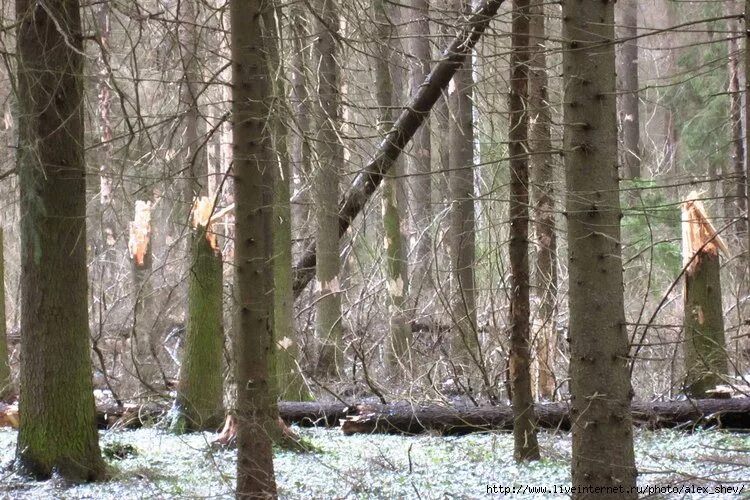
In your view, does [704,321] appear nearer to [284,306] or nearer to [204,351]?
[284,306]

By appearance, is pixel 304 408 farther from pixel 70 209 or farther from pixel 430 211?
pixel 430 211

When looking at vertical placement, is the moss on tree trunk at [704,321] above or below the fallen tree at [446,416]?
above

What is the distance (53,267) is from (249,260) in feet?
6.36

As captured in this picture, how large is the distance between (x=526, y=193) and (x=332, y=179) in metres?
4.65

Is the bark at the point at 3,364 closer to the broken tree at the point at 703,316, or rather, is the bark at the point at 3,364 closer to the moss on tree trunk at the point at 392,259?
the moss on tree trunk at the point at 392,259

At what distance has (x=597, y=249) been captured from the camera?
14.7 feet

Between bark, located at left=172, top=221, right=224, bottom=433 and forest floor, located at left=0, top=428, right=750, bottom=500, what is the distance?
38 centimetres

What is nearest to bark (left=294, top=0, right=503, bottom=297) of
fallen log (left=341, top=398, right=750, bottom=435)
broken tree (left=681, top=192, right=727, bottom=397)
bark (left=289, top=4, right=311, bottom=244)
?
bark (left=289, top=4, right=311, bottom=244)

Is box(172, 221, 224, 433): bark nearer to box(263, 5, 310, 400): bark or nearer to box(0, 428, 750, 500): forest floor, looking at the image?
box(0, 428, 750, 500): forest floor

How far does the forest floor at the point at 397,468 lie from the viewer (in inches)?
226

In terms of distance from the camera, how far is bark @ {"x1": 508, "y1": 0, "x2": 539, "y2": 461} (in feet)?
20.5

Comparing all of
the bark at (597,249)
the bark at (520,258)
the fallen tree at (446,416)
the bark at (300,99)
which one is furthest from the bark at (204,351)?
the bark at (597,249)

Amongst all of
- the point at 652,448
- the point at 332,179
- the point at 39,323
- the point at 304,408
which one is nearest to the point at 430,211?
the point at 332,179

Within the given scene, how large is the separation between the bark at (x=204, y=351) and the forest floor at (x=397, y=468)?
381 mm
